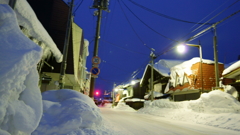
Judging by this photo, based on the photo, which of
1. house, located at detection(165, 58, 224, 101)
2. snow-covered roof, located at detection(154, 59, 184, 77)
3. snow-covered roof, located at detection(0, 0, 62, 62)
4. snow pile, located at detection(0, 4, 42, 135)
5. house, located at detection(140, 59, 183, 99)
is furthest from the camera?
house, located at detection(140, 59, 183, 99)

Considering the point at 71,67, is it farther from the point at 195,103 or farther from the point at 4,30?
the point at 4,30

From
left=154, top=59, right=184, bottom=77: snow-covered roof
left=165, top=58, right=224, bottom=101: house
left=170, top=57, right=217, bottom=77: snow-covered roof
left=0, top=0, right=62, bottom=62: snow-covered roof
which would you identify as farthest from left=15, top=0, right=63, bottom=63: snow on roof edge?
left=154, top=59, right=184, bottom=77: snow-covered roof

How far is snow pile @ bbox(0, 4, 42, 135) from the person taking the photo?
7.23 feet

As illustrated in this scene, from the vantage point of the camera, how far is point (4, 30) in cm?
255

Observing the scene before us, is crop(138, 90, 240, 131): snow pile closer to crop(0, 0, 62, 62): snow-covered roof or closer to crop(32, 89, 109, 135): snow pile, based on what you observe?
crop(32, 89, 109, 135): snow pile

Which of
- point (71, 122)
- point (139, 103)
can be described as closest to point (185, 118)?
point (71, 122)

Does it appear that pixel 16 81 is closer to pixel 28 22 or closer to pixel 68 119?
pixel 68 119

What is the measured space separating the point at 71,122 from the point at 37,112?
199 cm

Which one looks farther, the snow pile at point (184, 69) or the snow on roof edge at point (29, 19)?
the snow pile at point (184, 69)

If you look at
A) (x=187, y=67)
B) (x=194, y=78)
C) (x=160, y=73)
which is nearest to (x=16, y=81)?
(x=194, y=78)

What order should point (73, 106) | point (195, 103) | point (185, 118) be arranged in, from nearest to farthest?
point (73, 106) → point (185, 118) → point (195, 103)

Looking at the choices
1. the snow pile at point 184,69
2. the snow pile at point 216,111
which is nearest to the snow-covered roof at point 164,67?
the snow pile at point 184,69

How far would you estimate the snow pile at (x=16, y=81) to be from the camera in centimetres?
220

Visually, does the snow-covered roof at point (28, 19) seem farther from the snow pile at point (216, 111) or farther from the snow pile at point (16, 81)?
the snow pile at point (216, 111)
